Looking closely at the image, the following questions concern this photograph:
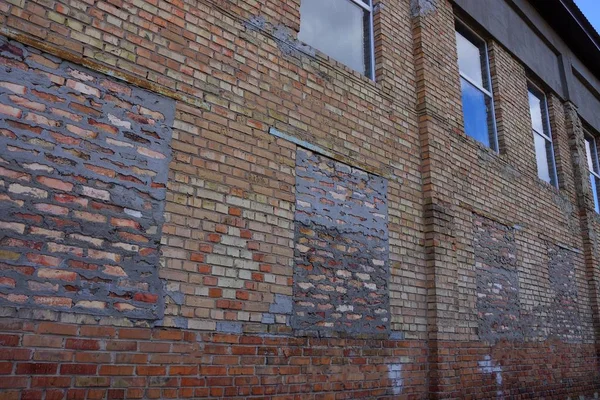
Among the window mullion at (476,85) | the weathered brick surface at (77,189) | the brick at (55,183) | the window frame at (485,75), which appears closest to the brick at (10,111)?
the weathered brick surface at (77,189)

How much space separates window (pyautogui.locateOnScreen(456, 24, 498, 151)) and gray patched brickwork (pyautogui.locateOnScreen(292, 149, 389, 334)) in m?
2.64

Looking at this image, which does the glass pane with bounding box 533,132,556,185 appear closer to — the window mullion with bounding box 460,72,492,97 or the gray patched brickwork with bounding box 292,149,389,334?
the window mullion with bounding box 460,72,492,97

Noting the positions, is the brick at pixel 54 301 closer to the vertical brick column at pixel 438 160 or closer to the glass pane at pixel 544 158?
Result: the vertical brick column at pixel 438 160

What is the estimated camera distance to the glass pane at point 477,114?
6691mm

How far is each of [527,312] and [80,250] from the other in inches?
218

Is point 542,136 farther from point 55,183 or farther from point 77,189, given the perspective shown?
point 55,183

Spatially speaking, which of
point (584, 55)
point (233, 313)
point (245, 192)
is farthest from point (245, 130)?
point (584, 55)

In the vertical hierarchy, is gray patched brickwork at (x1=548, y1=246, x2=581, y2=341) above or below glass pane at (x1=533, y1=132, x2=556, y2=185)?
below

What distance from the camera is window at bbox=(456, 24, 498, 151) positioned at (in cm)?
677

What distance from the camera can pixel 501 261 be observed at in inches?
240

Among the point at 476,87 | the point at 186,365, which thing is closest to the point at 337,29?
the point at 476,87

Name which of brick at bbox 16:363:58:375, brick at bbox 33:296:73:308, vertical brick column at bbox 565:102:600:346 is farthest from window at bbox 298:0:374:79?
vertical brick column at bbox 565:102:600:346

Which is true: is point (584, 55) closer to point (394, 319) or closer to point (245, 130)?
point (394, 319)

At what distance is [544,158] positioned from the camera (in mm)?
8375
